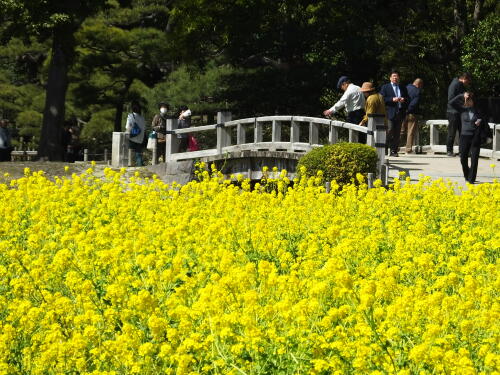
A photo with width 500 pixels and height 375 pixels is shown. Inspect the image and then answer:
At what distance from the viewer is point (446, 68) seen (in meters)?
32.5

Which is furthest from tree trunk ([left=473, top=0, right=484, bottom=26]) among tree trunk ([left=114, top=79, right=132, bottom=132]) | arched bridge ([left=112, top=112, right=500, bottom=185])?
tree trunk ([left=114, top=79, right=132, bottom=132])

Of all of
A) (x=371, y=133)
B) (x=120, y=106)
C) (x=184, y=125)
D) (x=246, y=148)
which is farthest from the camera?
(x=120, y=106)

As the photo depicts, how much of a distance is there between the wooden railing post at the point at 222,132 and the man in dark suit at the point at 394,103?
2.94m

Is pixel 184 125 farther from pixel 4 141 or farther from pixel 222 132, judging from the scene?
pixel 4 141

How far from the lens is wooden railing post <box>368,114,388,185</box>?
1839 cm

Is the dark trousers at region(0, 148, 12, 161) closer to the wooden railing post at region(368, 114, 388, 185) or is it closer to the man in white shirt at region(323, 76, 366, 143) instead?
the man in white shirt at region(323, 76, 366, 143)

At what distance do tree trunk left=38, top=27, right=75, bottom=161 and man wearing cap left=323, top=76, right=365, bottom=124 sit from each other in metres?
11.2

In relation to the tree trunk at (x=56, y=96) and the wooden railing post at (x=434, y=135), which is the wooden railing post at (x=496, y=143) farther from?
the tree trunk at (x=56, y=96)

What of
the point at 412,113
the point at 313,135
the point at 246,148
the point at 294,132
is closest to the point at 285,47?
the point at 412,113

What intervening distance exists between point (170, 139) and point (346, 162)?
5.18 metres

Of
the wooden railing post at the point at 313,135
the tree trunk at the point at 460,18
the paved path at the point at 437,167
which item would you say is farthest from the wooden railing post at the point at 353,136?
the tree trunk at the point at 460,18

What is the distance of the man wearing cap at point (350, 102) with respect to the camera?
19125mm

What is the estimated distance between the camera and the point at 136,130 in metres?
22.1

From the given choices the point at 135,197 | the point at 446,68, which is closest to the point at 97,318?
the point at 135,197
